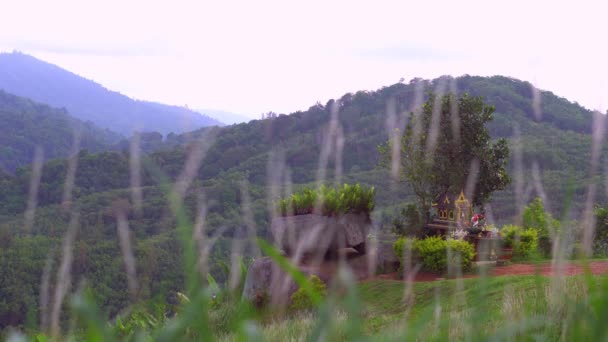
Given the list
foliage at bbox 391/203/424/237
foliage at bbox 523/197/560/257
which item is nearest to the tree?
foliage at bbox 391/203/424/237

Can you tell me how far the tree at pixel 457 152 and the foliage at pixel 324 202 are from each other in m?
1.48

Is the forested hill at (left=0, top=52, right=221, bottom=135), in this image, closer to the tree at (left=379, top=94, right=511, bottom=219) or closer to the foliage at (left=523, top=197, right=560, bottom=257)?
the foliage at (left=523, top=197, right=560, bottom=257)

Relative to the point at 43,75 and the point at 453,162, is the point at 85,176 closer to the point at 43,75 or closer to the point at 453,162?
the point at 453,162

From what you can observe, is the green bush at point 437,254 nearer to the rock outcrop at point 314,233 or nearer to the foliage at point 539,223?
the rock outcrop at point 314,233

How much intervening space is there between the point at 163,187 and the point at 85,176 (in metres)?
61.2

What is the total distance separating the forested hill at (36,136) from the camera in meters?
78.3

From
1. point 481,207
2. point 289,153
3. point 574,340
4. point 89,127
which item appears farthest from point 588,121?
point 89,127

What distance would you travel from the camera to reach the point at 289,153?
193 feet

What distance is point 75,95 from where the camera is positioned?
16112 cm

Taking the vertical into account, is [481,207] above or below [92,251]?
above

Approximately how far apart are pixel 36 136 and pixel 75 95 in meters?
83.0

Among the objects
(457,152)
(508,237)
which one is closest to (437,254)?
(508,237)

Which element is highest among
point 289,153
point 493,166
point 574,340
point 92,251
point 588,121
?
point 588,121

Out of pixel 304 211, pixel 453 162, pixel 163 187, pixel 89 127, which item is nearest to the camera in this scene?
pixel 163 187
